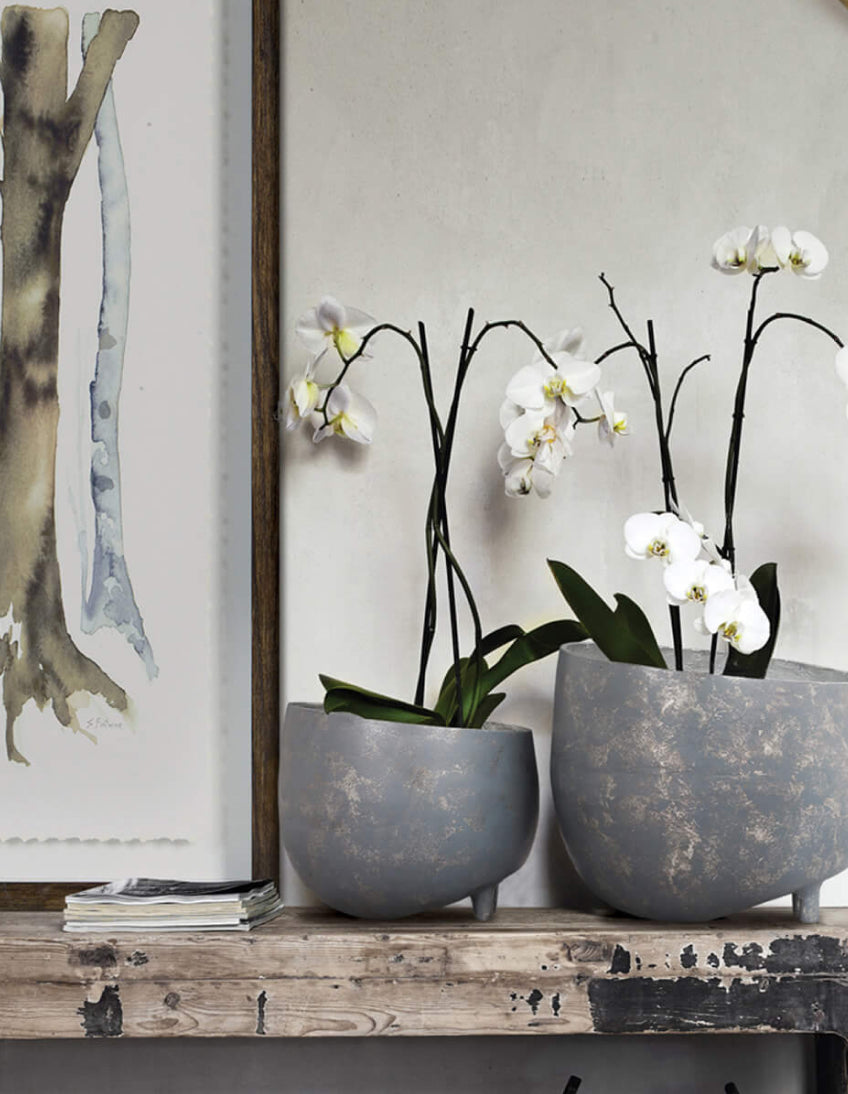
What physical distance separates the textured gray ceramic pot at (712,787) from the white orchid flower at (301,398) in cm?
40

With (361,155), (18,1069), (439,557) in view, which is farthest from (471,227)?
(18,1069)

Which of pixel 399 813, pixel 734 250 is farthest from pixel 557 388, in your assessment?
pixel 399 813

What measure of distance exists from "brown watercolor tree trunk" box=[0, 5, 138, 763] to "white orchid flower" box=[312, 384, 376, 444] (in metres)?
0.32

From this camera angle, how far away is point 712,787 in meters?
1.00

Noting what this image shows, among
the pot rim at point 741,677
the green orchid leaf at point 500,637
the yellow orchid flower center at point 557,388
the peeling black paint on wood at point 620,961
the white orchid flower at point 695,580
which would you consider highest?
the yellow orchid flower center at point 557,388

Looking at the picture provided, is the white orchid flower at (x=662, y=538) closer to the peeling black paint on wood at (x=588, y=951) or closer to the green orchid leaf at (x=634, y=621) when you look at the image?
the green orchid leaf at (x=634, y=621)

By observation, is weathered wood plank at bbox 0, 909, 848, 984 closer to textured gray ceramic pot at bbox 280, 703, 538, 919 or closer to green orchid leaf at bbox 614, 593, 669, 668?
textured gray ceramic pot at bbox 280, 703, 538, 919

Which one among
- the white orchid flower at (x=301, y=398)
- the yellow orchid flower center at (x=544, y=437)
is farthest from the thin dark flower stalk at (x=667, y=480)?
the white orchid flower at (x=301, y=398)

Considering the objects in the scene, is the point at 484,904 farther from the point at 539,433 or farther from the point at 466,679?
the point at 539,433

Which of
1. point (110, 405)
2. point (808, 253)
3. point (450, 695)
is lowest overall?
point (450, 695)

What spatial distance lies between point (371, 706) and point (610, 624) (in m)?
0.24

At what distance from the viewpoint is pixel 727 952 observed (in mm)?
1006

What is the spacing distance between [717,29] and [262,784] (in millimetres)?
1009

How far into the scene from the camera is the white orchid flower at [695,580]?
3.29 ft
